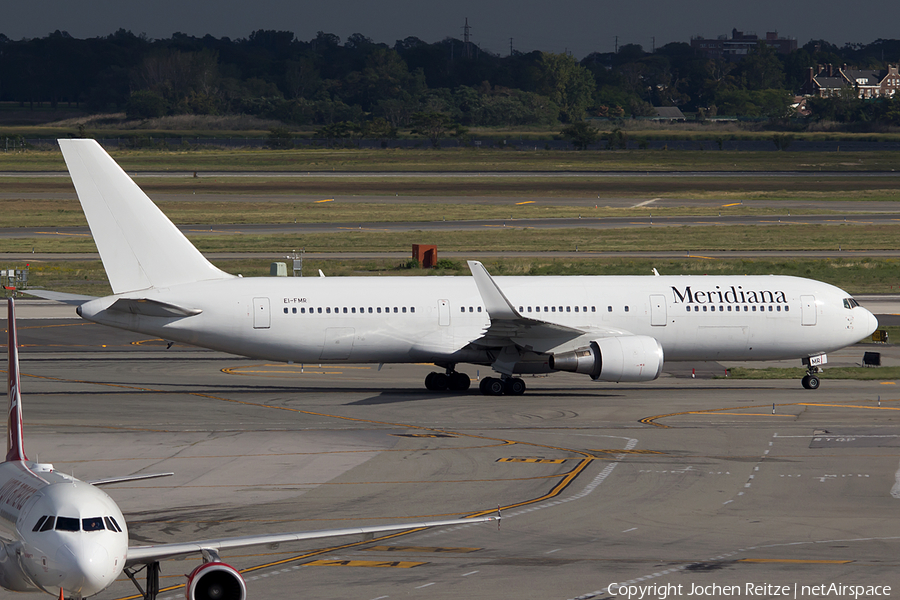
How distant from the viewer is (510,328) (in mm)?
39531

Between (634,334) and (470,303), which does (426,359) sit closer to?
(470,303)

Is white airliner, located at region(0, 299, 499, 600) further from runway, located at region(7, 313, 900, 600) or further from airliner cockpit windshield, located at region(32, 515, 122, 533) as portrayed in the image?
runway, located at region(7, 313, 900, 600)

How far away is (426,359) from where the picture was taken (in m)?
41.3

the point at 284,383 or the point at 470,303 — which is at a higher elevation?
the point at 470,303

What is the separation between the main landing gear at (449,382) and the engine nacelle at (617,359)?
4.29 m

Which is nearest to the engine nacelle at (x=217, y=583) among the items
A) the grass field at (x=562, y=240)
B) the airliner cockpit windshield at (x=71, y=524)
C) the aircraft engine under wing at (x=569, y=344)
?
the airliner cockpit windshield at (x=71, y=524)

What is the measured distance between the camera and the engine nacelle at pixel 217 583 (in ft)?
46.3

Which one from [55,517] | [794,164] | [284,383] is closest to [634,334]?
[284,383]

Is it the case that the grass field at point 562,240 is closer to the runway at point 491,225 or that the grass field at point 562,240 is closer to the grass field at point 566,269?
the runway at point 491,225

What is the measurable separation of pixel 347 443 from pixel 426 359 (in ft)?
31.2

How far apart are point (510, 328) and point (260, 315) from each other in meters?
9.11

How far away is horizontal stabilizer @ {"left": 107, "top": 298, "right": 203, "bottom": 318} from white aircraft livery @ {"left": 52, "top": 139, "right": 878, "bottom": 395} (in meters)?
0.05

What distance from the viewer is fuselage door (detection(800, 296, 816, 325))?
42469 mm

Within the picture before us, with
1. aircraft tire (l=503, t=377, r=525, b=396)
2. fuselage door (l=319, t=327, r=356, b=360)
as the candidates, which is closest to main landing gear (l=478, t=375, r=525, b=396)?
aircraft tire (l=503, t=377, r=525, b=396)
